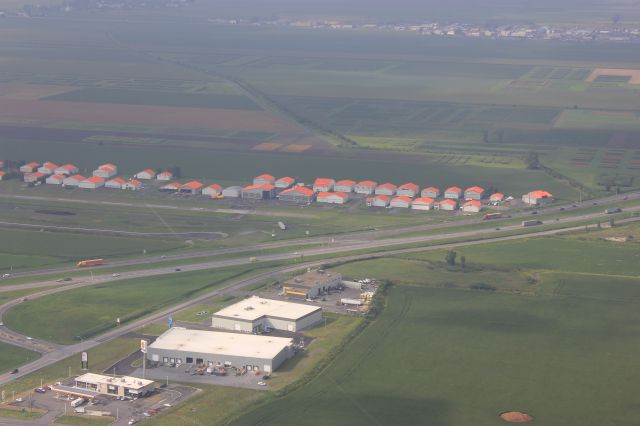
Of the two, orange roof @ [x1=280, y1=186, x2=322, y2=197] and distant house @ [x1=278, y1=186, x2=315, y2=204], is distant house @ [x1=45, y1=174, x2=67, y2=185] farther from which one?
orange roof @ [x1=280, y1=186, x2=322, y2=197]

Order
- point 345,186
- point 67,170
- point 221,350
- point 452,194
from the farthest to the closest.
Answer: point 67,170
point 345,186
point 452,194
point 221,350

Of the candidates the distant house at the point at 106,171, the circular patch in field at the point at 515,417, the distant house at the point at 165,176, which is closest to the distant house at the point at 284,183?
the distant house at the point at 165,176

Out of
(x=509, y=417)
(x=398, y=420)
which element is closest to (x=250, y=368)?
(x=398, y=420)

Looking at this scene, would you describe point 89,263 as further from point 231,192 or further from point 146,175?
point 146,175

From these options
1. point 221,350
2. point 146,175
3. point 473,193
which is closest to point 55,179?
point 146,175

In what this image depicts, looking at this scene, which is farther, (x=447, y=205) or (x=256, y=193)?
(x=256, y=193)

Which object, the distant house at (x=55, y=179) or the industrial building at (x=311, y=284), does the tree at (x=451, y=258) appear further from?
the distant house at (x=55, y=179)
